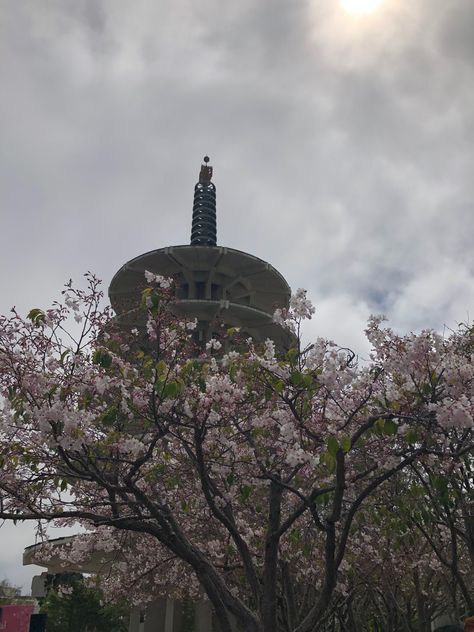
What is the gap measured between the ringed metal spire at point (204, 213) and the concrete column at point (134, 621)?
33.6m

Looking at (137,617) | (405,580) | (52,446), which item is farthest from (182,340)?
(137,617)

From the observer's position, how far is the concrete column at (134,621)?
33.0 m

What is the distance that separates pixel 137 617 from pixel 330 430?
31.9 meters

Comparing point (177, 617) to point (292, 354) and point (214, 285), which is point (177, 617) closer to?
point (214, 285)

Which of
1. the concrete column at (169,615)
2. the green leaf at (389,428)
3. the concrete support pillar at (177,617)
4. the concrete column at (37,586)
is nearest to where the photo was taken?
the green leaf at (389,428)

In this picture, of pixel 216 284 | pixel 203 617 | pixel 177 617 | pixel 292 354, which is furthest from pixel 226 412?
pixel 216 284

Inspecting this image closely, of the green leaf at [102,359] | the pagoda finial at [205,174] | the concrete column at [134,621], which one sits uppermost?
the pagoda finial at [205,174]

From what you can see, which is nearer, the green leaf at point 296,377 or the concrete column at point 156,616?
the green leaf at point 296,377

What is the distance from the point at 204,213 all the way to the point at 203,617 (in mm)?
38771

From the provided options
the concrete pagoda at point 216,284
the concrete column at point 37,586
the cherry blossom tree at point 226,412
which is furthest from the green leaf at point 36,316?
the concrete column at point 37,586

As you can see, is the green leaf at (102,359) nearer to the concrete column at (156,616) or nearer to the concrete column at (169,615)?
the concrete column at (169,615)

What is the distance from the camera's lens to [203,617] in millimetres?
32156

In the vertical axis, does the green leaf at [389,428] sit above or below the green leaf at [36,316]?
below

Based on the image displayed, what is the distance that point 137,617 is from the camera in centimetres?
3372
